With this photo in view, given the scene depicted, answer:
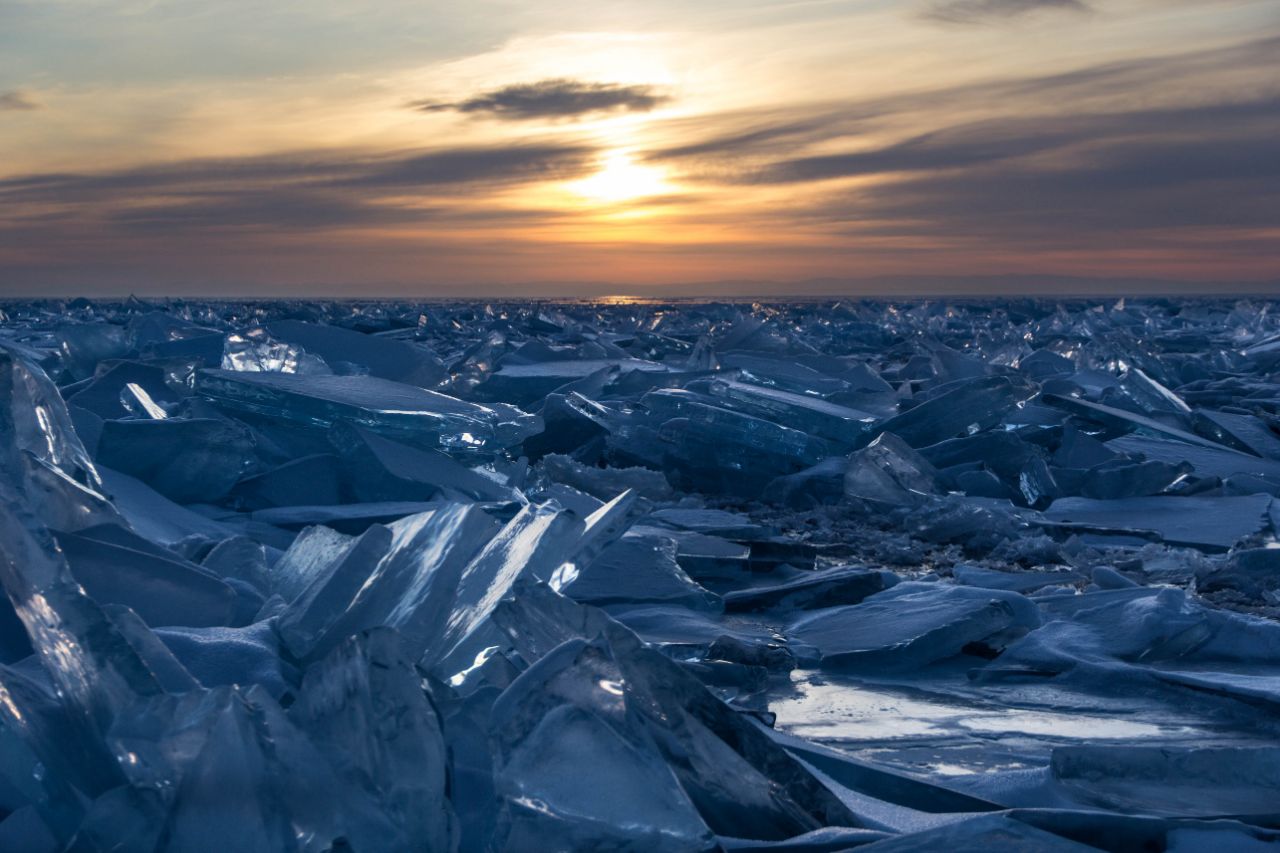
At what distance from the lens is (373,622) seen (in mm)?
1780

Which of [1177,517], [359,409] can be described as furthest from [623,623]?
[1177,517]

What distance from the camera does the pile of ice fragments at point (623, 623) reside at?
1.18 meters

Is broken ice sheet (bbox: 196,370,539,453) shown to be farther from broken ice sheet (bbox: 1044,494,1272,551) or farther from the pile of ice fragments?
broken ice sheet (bbox: 1044,494,1272,551)

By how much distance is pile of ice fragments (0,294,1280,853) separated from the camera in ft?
3.87

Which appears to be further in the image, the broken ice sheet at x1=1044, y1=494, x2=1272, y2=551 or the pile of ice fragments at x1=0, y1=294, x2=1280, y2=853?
the broken ice sheet at x1=1044, y1=494, x2=1272, y2=551

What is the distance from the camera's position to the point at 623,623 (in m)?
2.28

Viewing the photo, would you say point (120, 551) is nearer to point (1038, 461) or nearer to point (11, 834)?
point (11, 834)

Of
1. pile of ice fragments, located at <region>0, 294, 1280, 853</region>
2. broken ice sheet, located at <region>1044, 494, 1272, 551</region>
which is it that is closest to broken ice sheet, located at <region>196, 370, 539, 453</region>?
pile of ice fragments, located at <region>0, 294, 1280, 853</region>

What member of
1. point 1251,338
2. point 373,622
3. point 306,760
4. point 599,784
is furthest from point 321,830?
point 1251,338

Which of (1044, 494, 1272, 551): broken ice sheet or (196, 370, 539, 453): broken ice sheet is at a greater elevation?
(196, 370, 539, 453): broken ice sheet

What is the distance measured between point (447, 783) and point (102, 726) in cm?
34

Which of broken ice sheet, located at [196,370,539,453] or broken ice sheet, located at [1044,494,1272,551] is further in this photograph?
broken ice sheet, located at [196,370,539,453]

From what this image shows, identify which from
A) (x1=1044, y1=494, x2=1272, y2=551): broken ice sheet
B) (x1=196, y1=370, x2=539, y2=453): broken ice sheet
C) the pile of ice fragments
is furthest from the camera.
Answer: (x1=196, y1=370, x2=539, y2=453): broken ice sheet

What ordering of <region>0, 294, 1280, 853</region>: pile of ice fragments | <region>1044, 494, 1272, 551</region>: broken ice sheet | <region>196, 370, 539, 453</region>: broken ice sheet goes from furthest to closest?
<region>196, 370, 539, 453</region>: broken ice sheet, <region>1044, 494, 1272, 551</region>: broken ice sheet, <region>0, 294, 1280, 853</region>: pile of ice fragments
